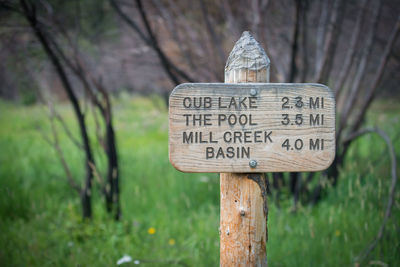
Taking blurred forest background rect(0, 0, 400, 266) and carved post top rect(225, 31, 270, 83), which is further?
blurred forest background rect(0, 0, 400, 266)

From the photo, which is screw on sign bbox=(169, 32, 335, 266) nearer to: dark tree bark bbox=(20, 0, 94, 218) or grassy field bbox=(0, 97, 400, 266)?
grassy field bbox=(0, 97, 400, 266)

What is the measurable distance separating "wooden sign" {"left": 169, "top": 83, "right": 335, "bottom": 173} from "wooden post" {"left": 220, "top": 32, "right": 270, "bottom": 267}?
98mm

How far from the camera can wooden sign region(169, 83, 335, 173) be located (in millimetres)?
1254

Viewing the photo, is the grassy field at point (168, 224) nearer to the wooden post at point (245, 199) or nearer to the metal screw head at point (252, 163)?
the wooden post at point (245, 199)

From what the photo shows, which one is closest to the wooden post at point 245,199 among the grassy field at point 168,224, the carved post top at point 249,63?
the carved post top at point 249,63

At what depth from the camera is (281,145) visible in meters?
1.28

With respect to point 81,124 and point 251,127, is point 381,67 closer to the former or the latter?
point 251,127

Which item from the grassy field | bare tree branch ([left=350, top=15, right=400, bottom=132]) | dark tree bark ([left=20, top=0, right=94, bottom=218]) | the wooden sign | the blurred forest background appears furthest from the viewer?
dark tree bark ([left=20, top=0, right=94, bottom=218])

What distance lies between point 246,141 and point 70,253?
1.97 meters

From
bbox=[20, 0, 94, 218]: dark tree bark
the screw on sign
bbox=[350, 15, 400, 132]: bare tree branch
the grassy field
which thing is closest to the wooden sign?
the screw on sign

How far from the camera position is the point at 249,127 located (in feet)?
4.14

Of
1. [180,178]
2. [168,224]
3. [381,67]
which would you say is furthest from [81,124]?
[381,67]

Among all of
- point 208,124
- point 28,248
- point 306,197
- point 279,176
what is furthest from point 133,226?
point 208,124

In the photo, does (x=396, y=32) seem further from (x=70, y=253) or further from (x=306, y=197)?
(x=70, y=253)
